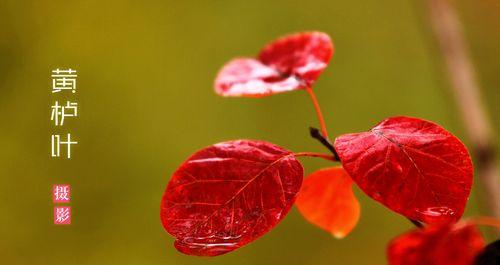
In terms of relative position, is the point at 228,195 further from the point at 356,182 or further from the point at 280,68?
the point at 280,68

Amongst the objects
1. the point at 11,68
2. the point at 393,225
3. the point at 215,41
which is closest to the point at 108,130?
the point at 11,68

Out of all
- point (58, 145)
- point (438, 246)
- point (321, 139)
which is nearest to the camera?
point (438, 246)

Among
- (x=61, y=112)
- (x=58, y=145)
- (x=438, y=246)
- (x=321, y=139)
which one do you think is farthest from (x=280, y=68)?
(x=58, y=145)

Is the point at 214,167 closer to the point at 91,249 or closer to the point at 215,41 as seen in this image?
the point at 91,249

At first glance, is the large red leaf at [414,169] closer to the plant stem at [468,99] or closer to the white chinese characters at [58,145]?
the plant stem at [468,99]

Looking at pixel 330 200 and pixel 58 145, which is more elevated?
pixel 330 200

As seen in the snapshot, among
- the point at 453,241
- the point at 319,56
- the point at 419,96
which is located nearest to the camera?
the point at 453,241
